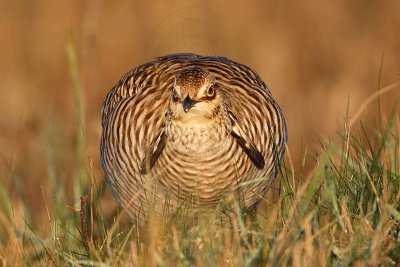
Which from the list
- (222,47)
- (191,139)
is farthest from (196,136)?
(222,47)

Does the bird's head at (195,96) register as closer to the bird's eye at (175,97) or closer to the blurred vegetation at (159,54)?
the bird's eye at (175,97)

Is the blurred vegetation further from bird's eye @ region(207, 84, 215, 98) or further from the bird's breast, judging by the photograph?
bird's eye @ region(207, 84, 215, 98)

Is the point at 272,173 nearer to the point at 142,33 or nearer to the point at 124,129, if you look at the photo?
the point at 124,129

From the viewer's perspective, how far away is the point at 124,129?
504 centimetres

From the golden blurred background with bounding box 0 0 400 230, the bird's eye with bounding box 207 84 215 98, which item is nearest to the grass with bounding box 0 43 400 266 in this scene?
the bird's eye with bounding box 207 84 215 98

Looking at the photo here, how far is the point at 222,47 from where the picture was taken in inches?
370

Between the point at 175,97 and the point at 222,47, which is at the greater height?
the point at 175,97

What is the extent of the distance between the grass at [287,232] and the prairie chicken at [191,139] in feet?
1.24

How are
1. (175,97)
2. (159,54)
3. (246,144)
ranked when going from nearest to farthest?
(175,97) → (246,144) → (159,54)

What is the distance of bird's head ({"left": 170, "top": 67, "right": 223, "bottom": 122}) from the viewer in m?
4.41

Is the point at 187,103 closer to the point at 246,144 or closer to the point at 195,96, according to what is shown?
the point at 195,96

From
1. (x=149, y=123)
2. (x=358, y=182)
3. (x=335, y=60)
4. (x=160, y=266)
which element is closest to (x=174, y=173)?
(x=149, y=123)

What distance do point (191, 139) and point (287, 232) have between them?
1040 mm

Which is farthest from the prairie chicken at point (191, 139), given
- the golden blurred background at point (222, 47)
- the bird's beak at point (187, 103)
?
the golden blurred background at point (222, 47)
